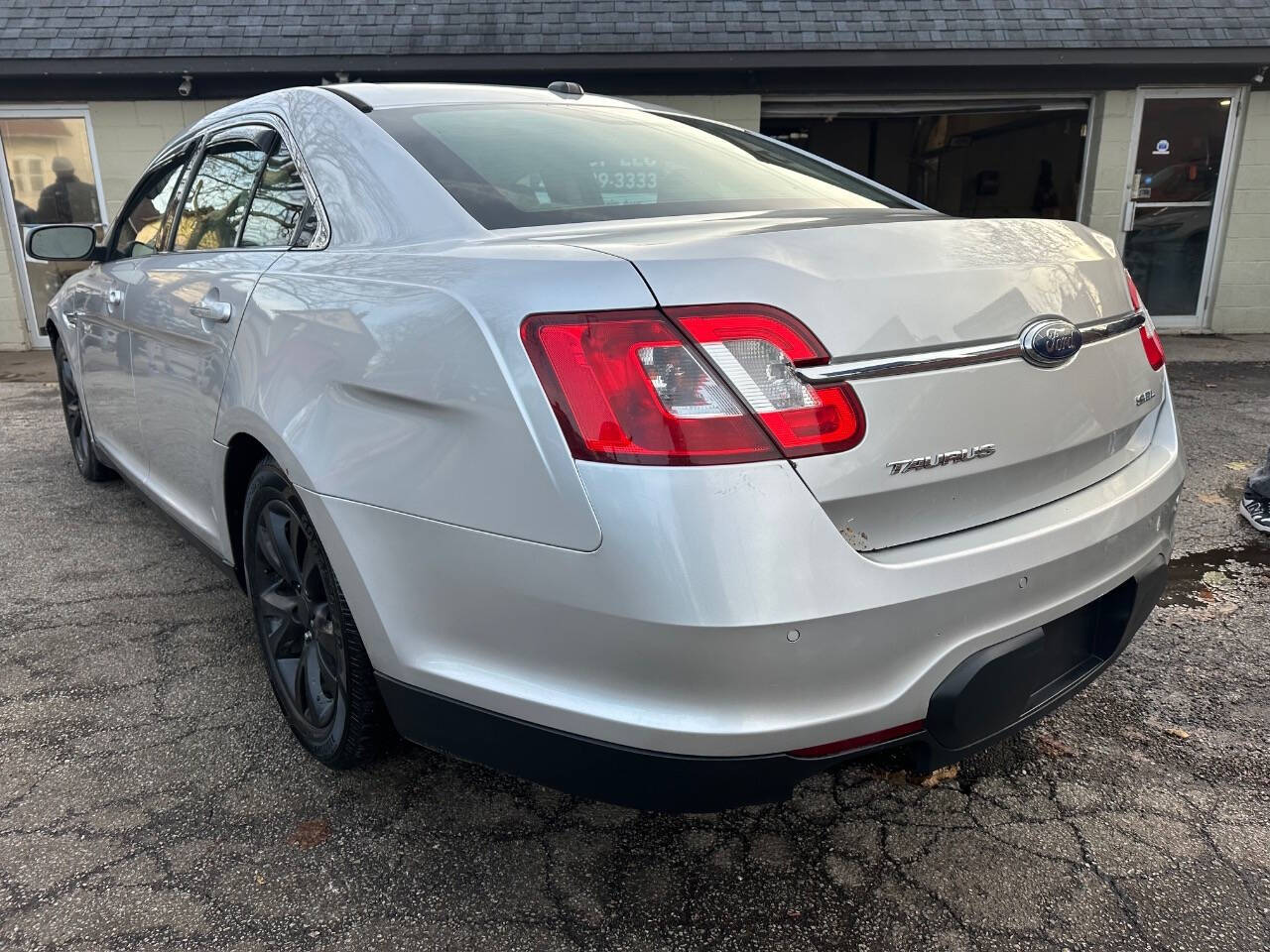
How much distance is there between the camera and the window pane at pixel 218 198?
2607 mm

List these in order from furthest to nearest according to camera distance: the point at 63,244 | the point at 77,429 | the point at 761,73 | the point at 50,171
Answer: the point at 50,171
the point at 761,73
the point at 77,429
the point at 63,244

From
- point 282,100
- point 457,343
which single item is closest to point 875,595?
point 457,343

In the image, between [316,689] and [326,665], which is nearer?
[326,665]

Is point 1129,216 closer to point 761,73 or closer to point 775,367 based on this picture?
point 761,73

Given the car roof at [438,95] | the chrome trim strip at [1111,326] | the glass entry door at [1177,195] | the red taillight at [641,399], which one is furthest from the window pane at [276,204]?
the glass entry door at [1177,195]

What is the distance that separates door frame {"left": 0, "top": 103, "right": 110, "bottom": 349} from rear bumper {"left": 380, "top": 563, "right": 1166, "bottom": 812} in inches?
356

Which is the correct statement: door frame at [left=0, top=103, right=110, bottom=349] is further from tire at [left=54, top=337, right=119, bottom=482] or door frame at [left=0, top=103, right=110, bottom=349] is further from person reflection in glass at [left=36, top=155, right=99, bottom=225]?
tire at [left=54, top=337, right=119, bottom=482]

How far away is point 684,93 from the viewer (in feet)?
29.1

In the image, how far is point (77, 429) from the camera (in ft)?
15.4

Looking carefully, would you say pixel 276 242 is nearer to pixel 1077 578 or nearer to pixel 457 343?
pixel 457 343

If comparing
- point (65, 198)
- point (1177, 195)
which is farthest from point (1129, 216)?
point (65, 198)

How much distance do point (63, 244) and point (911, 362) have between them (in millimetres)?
3532

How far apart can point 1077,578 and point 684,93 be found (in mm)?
8125

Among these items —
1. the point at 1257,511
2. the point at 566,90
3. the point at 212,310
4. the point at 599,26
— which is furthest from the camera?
the point at 599,26
